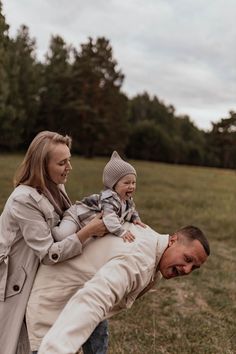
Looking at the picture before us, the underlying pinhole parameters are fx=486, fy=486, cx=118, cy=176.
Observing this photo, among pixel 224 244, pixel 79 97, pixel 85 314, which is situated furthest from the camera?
pixel 79 97

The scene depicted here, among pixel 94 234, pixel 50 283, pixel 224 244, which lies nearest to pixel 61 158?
pixel 94 234

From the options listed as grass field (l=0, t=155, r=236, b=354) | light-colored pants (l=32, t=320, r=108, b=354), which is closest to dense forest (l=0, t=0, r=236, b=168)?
grass field (l=0, t=155, r=236, b=354)

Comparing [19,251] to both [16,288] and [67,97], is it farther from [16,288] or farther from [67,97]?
[67,97]

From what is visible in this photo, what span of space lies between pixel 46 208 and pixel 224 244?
30.4ft

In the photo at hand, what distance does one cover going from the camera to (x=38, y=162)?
112 inches

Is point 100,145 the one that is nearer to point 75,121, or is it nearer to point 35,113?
point 75,121

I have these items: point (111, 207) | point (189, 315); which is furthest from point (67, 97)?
point (111, 207)

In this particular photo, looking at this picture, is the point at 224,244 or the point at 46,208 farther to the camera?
the point at 224,244

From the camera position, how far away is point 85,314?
2145 millimetres

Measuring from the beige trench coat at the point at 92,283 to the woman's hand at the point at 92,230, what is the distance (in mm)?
46

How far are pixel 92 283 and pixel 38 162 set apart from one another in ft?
2.93

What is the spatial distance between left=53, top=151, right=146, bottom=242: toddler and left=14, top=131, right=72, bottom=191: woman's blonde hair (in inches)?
10.6

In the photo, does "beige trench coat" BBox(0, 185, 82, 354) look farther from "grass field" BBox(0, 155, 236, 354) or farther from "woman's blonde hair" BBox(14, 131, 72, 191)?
"grass field" BBox(0, 155, 236, 354)

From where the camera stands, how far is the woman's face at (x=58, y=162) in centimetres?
289
